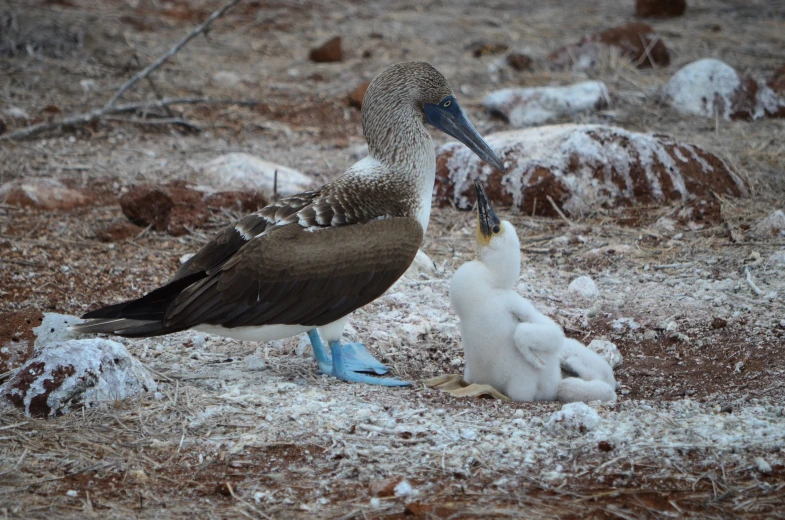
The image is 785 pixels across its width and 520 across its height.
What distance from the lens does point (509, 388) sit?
14.4 ft

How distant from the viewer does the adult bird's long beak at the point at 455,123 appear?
5.05 meters

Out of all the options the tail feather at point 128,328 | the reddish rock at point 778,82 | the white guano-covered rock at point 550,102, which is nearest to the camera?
the tail feather at point 128,328

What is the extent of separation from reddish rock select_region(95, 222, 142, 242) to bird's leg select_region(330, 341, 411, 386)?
2.25 metres

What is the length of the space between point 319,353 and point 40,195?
10.8 ft

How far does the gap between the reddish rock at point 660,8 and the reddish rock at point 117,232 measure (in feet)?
27.7

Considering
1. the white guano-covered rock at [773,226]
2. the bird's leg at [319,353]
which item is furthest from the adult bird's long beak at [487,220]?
the white guano-covered rock at [773,226]

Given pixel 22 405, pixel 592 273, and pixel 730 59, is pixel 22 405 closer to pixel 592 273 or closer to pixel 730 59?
pixel 592 273

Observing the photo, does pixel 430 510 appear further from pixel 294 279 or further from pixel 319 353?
pixel 319 353

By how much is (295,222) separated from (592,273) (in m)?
2.19

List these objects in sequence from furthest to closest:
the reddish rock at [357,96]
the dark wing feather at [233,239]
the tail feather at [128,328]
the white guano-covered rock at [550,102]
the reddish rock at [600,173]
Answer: the reddish rock at [357,96]
the white guano-covered rock at [550,102]
the reddish rock at [600,173]
the dark wing feather at [233,239]
the tail feather at [128,328]

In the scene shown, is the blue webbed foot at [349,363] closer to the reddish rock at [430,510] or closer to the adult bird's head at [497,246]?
the adult bird's head at [497,246]

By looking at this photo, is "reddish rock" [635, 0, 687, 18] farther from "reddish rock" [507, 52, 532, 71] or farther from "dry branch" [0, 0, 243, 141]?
"dry branch" [0, 0, 243, 141]

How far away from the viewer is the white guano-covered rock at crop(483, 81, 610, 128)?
8.27m

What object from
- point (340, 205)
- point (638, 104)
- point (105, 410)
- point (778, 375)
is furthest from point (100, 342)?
point (638, 104)
